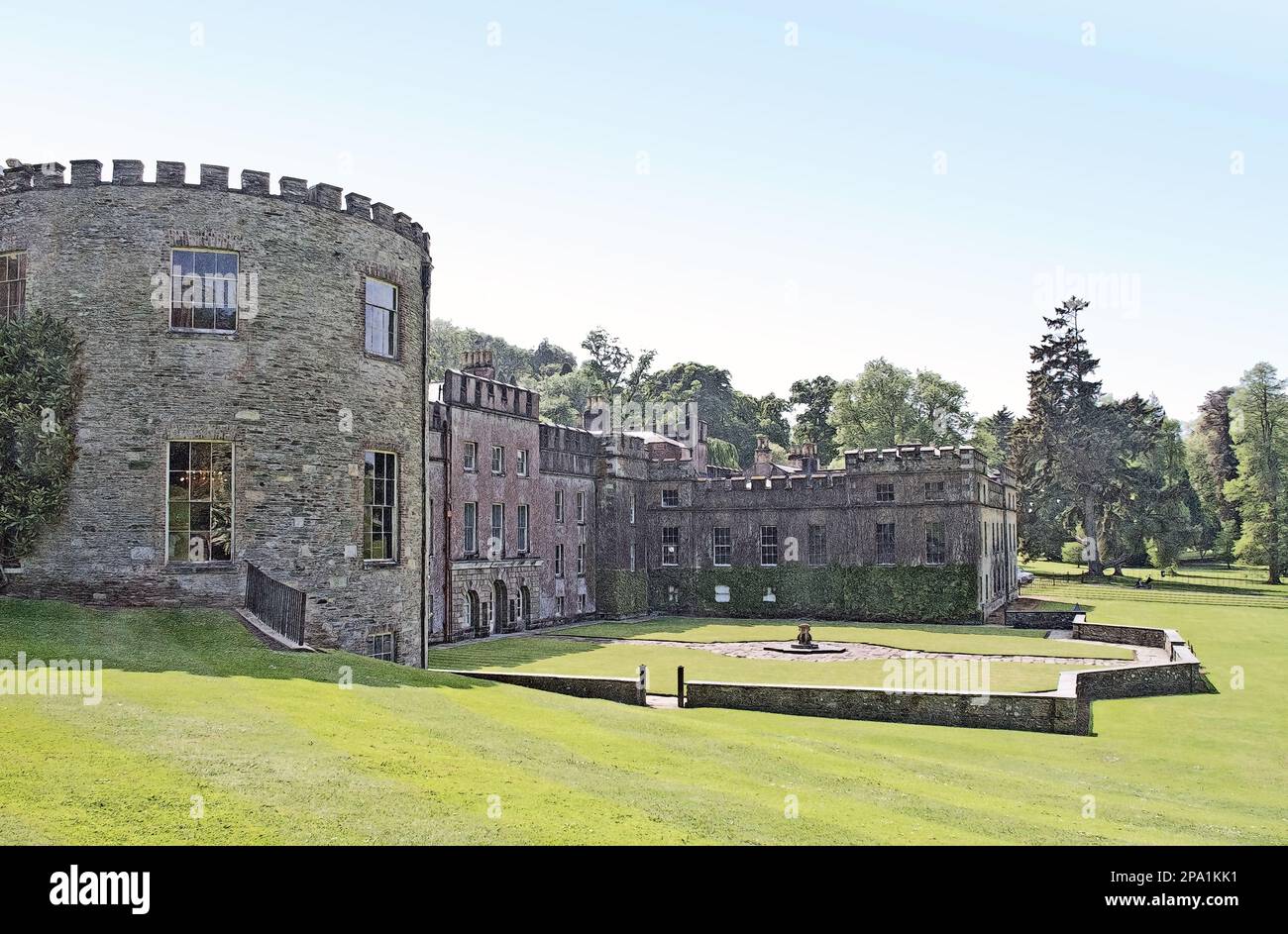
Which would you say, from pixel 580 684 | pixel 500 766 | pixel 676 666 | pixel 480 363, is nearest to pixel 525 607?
pixel 480 363

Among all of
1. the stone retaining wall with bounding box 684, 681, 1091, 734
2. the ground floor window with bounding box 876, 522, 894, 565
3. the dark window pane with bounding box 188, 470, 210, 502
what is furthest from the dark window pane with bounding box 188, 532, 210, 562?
the ground floor window with bounding box 876, 522, 894, 565

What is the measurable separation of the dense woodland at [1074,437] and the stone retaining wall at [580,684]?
4355cm

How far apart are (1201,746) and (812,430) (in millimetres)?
76722

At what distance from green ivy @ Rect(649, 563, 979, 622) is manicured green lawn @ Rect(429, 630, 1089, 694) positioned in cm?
1483

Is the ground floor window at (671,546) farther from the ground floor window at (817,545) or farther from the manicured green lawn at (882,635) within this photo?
the ground floor window at (817,545)

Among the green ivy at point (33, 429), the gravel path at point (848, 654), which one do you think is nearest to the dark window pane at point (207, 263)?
the green ivy at point (33, 429)

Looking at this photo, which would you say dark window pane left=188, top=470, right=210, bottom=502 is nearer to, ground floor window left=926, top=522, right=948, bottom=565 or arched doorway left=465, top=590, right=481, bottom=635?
arched doorway left=465, top=590, right=481, bottom=635

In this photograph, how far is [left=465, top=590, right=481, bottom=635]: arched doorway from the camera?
120ft

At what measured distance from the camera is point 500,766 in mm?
10141

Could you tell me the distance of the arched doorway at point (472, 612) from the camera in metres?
36.4

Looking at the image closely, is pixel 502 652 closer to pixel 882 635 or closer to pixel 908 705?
pixel 908 705

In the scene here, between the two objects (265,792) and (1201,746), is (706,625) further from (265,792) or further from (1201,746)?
(265,792)
